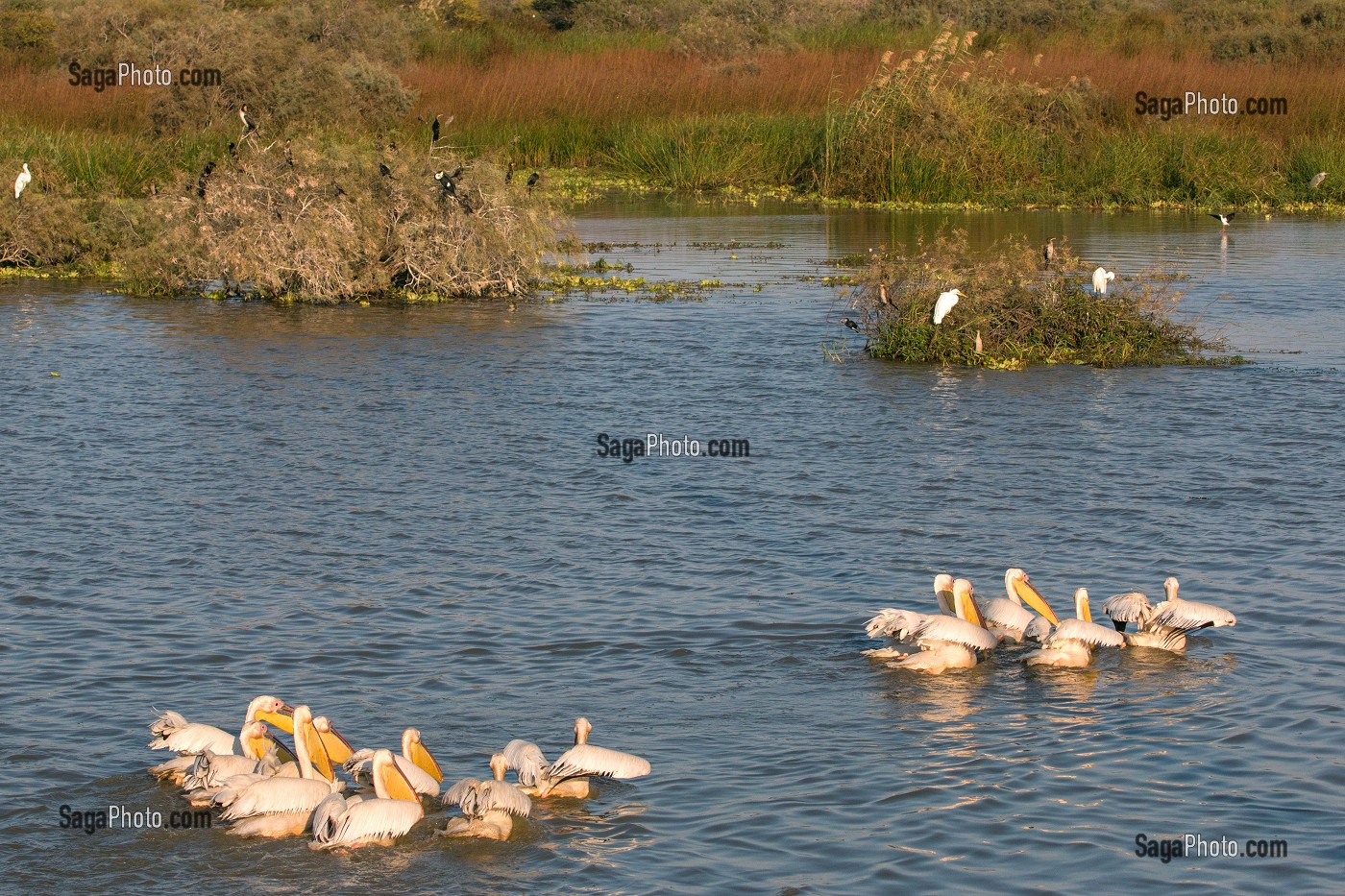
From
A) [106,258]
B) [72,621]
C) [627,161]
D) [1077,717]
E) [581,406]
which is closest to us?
[1077,717]

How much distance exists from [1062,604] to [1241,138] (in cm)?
2242

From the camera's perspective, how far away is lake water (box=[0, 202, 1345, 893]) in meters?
5.85

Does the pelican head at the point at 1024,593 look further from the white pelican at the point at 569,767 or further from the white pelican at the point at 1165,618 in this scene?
the white pelican at the point at 569,767

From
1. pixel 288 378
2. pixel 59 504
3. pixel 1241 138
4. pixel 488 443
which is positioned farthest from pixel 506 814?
pixel 1241 138

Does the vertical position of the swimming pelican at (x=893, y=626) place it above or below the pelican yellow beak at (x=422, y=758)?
above

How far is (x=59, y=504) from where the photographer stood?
9.92 m

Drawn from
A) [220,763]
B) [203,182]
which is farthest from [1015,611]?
[203,182]

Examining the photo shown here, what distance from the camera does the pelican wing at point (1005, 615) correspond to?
24.9 ft

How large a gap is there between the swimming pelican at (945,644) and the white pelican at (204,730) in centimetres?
275

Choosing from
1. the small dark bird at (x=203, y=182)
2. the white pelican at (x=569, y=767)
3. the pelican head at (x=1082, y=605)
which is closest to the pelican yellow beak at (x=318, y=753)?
the white pelican at (x=569, y=767)

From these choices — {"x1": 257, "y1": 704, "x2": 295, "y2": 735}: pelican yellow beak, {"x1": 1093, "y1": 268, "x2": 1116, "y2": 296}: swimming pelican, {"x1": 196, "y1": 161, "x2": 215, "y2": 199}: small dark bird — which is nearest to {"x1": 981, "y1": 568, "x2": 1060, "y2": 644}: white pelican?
{"x1": 257, "y1": 704, "x2": 295, "y2": 735}: pelican yellow beak

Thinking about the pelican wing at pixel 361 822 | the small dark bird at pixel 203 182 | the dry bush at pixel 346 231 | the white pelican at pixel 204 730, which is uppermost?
the small dark bird at pixel 203 182

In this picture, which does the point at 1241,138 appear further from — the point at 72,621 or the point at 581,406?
the point at 72,621

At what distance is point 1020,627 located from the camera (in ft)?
24.9
